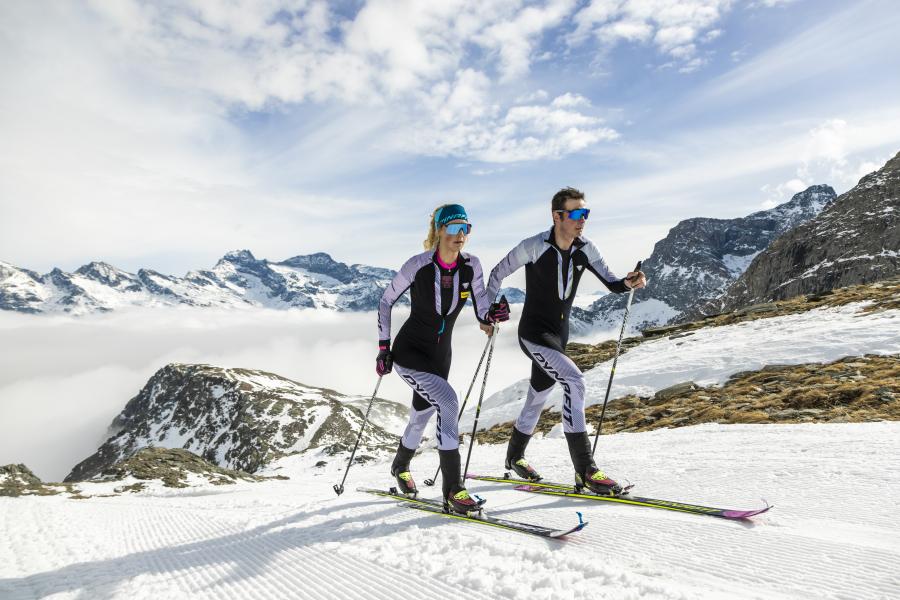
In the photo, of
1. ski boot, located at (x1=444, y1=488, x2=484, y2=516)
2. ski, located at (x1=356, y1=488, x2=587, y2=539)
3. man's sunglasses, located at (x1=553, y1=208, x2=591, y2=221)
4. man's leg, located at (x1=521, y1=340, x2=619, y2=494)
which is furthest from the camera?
man's sunglasses, located at (x1=553, y1=208, x2=591, y2=221)

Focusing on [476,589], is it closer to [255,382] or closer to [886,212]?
[886,212]

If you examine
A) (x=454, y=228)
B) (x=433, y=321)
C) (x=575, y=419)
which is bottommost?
(x=575, y=419)

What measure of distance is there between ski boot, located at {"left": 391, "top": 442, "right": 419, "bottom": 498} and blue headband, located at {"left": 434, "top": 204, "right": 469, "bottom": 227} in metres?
3.40

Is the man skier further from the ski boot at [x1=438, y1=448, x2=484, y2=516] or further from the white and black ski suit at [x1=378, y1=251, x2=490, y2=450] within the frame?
the ski boot at [x1=438, y1=448, x2=484, y2=516]

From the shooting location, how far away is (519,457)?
7.62m

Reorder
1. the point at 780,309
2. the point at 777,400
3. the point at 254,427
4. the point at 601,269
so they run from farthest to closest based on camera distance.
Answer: the point at 254,427 < the point at 780,309 < the point at 777,400 < the point at 601,269

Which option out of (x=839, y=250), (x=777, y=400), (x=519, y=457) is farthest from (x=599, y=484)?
(x=839, y=250)

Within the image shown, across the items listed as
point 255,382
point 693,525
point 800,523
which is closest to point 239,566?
point 693,525

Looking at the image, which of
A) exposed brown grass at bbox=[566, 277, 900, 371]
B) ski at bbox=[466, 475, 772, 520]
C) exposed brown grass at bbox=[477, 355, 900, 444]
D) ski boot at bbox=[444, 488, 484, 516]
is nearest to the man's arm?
ski at bbox=[466, 475, 772, 520]

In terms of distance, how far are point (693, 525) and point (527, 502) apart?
2138 mm

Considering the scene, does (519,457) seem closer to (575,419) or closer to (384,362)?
(575,419)

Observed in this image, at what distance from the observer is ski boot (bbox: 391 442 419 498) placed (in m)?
7.07

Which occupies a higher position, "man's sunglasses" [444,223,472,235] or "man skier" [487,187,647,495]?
"man's sunglasses" [444,223,472,235]

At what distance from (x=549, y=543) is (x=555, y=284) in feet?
11.8
